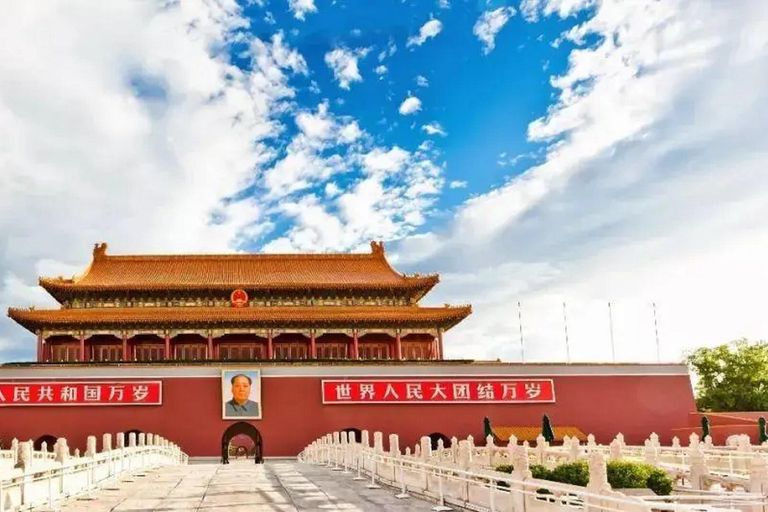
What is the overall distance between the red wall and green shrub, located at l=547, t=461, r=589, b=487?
20.0m

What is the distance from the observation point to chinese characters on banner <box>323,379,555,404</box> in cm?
4028

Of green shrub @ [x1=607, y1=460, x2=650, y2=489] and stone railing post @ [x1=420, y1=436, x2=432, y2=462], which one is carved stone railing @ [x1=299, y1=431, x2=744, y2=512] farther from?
green shrub @ [x1=607, y1=460, x2=650, y2=489]

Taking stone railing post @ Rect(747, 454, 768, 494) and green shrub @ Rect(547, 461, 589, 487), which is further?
green shrub @ Rect(547, 461, 589, 487)

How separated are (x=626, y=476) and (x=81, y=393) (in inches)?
1098

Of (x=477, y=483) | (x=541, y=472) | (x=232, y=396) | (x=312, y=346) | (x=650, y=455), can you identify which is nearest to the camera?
(x=477, y=483)

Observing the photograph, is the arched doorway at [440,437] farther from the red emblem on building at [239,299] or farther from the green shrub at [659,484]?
the green shrub at [659,484]

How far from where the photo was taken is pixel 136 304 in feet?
151

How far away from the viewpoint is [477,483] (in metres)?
15.4

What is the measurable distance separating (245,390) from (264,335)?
16.6 ft

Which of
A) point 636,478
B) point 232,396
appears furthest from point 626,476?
point 232,396

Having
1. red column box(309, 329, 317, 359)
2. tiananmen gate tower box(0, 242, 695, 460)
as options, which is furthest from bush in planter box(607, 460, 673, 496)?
red column box(309, 329, 317, 359)

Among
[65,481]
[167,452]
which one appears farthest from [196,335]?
[65,481]

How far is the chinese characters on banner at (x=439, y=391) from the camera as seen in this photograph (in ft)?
132

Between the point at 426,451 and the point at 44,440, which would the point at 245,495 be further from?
the point at 44,440
